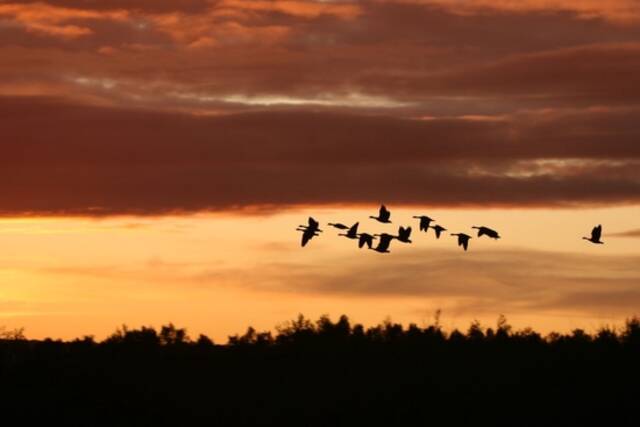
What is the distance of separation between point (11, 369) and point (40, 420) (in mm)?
5571

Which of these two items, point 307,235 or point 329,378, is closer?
point 307,235

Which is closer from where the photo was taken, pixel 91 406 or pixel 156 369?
pixel 91 406

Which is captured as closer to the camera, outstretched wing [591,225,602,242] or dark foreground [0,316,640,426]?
outstretched wing [591,225,602,242]

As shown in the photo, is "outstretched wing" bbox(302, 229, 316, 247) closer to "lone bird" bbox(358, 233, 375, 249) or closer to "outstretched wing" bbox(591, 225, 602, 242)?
"lone bird" bbox(358, 233, 375, 249)

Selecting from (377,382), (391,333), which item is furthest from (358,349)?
(377,382)

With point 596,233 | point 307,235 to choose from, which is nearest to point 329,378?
point 307,235

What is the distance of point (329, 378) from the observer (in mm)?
61000

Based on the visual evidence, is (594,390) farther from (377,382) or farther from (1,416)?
(1,416)

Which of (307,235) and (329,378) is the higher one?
(307,235)

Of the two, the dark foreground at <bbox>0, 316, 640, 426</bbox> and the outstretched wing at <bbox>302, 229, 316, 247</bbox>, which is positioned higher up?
the outstretched wing at <bbox>302, 229, 316, 247</bbox>

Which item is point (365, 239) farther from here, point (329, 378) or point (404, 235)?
point (329, 378)

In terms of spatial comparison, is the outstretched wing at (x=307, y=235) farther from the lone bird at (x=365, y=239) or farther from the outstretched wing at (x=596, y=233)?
the outstretched wing at (x=596, y=233)

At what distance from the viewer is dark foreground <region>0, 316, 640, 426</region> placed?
55.2 m

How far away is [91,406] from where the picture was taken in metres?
55.9
